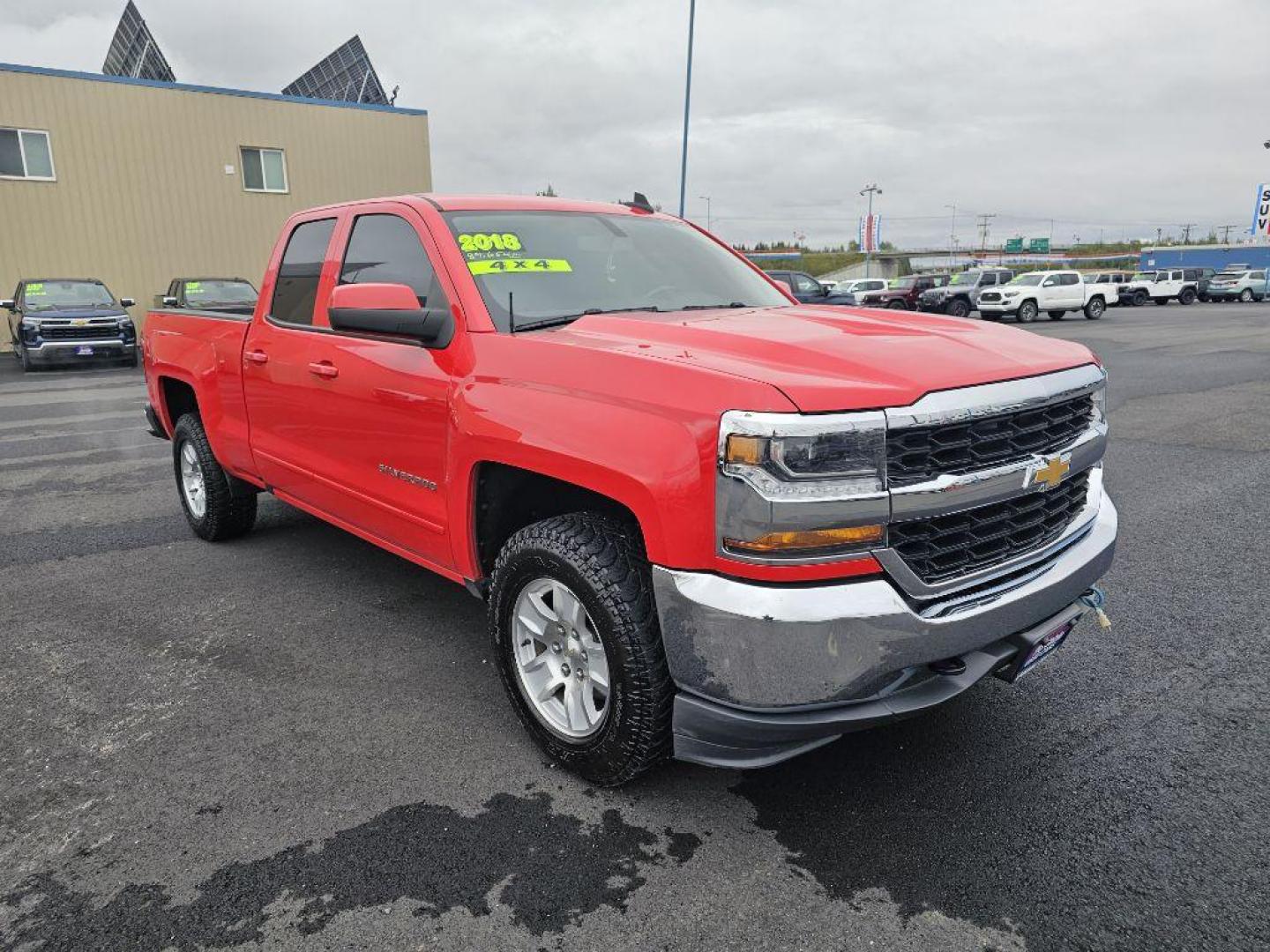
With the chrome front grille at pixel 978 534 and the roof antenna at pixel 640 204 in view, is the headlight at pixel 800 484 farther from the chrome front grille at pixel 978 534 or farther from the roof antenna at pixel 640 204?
the roof antenna at pixel 640 204

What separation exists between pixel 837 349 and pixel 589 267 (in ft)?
4.48

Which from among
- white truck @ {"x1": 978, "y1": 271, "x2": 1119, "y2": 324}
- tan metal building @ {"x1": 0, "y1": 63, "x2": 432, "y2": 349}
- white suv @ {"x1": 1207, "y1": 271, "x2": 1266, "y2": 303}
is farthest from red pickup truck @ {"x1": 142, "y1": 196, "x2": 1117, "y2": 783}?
white suv @ {"x1": 1207, "y1": 271, "x2": 1266, "y2": 303}

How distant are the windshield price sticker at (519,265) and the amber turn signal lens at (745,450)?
150 centimetres

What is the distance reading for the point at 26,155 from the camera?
19.8 metres

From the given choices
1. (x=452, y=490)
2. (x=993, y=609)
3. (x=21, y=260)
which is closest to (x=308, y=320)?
(x=452, y=490)

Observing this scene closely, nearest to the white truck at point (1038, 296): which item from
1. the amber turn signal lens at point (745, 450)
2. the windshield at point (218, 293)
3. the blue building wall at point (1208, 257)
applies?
the windshield at point (218, 293)

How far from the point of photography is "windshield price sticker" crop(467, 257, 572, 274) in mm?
3281

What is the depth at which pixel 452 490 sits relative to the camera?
3.10 m

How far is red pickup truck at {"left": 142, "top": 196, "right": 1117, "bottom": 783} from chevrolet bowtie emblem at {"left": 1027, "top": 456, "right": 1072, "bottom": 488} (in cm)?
1

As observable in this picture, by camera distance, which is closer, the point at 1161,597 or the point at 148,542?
the point at 1161,597

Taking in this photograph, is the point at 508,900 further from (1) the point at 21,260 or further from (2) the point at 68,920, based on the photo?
(1) the point at 21,260

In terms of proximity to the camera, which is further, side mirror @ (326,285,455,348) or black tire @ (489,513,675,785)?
side mirror @ (326,285,455,348)

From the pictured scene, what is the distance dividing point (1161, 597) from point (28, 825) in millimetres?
4688

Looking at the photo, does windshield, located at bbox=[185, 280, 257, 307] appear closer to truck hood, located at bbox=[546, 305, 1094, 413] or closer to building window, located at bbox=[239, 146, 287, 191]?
building window, located at bbox=[239, 146, 287, 191]
